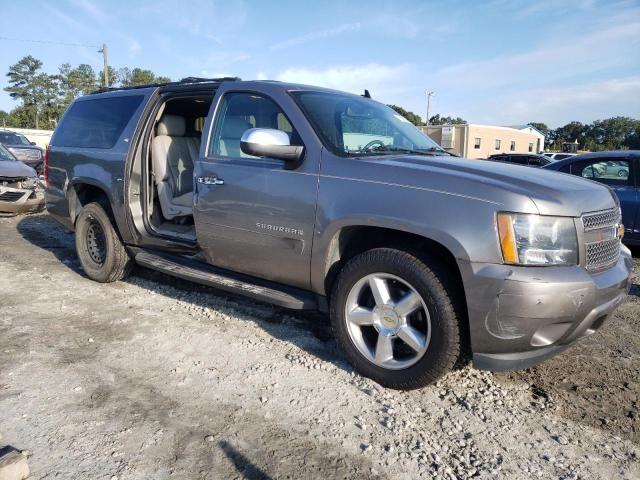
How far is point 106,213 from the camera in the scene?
5.04 metres

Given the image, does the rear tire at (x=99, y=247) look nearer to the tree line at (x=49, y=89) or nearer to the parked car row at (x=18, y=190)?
the parked car row at (x=18, y=190)

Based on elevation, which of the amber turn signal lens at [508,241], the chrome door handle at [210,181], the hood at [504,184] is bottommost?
the amber turn signal lens at [508,241]

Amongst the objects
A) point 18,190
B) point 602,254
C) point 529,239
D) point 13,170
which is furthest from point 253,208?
point 13,170

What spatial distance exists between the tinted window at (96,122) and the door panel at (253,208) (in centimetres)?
144

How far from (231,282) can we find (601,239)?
2512 millimetres

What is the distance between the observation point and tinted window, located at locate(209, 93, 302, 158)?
380 cm

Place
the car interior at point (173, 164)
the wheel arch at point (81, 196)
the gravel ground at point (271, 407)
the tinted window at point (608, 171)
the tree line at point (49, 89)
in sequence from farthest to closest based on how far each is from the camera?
the tree line at point (49, 89), the tinted window at point (608, 171), the wheel arch at point (81, 196), the car interior at point (173, 164), the gravel ground at point (271, 407)

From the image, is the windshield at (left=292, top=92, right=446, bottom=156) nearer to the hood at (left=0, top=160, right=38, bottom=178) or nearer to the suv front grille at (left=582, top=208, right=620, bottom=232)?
the suv front grille at (left=582, top=208, right=620, bottom=232)

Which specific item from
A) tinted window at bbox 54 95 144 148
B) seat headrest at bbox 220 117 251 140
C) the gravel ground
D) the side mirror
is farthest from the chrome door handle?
tinted window at bbox 54 95 144 148

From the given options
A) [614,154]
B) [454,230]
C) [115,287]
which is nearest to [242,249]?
[454,230]

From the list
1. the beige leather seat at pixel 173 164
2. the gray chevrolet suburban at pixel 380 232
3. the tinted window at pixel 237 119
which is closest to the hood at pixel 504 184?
the gray chevrolet suburban at pixel 380 232

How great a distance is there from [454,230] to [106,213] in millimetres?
3739

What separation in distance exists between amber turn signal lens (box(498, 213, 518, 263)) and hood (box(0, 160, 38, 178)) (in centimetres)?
929

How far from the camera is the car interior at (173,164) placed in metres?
4.99
